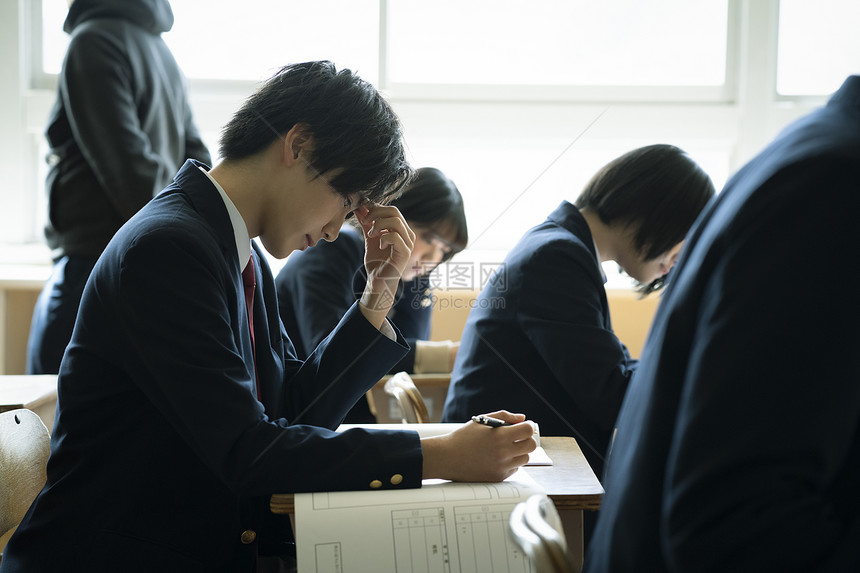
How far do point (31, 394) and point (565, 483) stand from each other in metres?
1.15

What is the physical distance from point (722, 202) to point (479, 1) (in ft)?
10.6

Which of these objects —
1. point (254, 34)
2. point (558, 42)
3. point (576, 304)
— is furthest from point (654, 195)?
point (254, 34)

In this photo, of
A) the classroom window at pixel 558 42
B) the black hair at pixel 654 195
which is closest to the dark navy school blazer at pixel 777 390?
the black hair at pixel 654 195

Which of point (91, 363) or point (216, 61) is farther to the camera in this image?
point (216, 61)

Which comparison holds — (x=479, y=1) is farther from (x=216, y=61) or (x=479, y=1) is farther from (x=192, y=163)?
(x=192, y=163)

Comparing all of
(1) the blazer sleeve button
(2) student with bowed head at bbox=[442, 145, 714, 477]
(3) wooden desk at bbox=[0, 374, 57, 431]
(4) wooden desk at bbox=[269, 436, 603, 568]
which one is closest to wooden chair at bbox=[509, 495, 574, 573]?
(4) wooden desk at bbox=[269, 436, 603, 568]

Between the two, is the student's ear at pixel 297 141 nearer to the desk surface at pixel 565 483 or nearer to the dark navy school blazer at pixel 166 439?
the dark navy school blazer at pixel 166 439

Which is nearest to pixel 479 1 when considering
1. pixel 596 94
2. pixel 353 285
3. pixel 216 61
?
pixel 596 94

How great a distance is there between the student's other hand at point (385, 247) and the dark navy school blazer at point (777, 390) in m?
0.88

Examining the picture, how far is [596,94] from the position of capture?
3523mm

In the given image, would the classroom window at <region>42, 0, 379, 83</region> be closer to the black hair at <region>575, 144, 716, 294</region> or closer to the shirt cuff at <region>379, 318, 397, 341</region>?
the black hair at <region>575, 144, 716, 294</region>

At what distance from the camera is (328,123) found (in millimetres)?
1103

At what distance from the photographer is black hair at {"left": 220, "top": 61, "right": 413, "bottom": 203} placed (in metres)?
1.10

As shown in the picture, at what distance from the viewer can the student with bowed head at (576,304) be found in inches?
60.1
